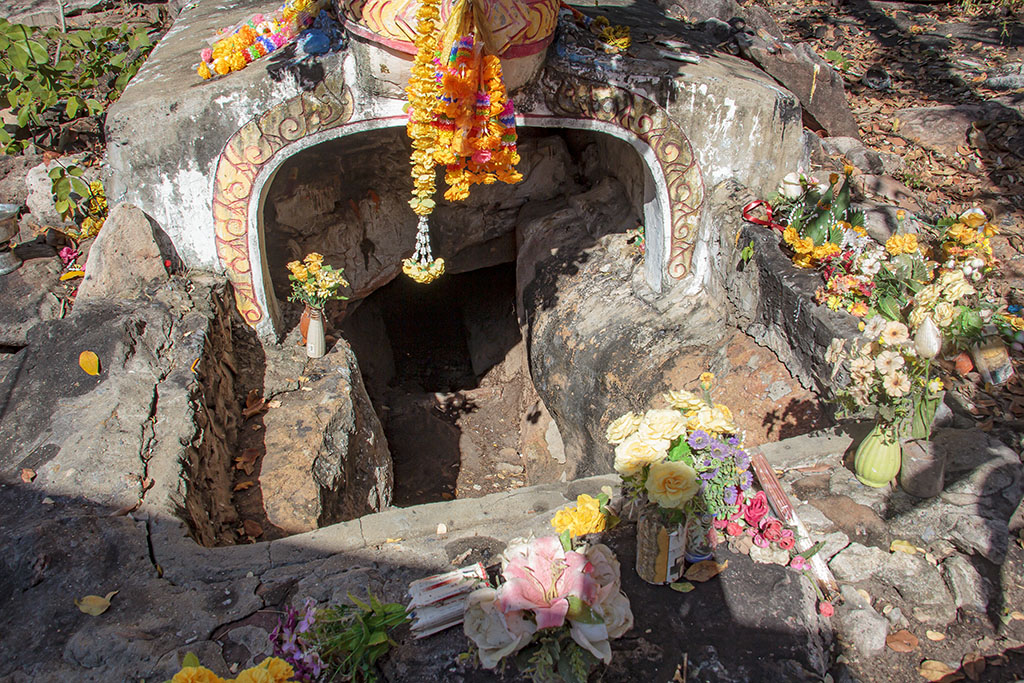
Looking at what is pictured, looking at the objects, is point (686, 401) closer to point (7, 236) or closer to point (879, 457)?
point (879, 457)

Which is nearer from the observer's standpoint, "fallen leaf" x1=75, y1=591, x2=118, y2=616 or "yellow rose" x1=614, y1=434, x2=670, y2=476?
"yellow rose" x1=614, y1=434, x2=670, y2=476

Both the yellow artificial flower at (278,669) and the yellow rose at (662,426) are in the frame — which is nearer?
the yellow artificial flower at (278,669)

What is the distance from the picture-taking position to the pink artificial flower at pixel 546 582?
2.32 m

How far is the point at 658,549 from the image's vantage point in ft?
9.10

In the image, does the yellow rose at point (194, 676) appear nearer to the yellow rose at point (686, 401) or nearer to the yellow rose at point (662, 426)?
the yellow rose at point (662, 426)

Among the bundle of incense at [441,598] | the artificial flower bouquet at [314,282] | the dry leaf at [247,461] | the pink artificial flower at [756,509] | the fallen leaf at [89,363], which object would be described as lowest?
→ the dry leaf at [247,461]

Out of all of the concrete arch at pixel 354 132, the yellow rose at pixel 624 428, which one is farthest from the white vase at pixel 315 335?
the yellow rose at pixel 624 428

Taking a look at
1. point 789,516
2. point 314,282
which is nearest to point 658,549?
point 789,516

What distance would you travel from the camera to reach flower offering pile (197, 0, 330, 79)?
4973 millimetres

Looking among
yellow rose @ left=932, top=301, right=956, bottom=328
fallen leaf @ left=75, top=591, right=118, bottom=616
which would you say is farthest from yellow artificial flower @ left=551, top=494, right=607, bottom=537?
fallen leaf @ left=75, top=591, right=118, bottom=616

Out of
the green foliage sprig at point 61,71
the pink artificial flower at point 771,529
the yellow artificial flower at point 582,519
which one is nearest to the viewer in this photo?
the yellow artificial flower at point 582,519

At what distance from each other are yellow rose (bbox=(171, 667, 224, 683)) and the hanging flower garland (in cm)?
310

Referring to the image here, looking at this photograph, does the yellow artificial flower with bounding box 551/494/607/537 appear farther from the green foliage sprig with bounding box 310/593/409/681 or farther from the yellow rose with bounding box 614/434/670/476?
the green foliage sprig with bounding box 310/593/409/681

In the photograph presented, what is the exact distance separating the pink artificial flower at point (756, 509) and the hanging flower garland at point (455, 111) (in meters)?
2.66
